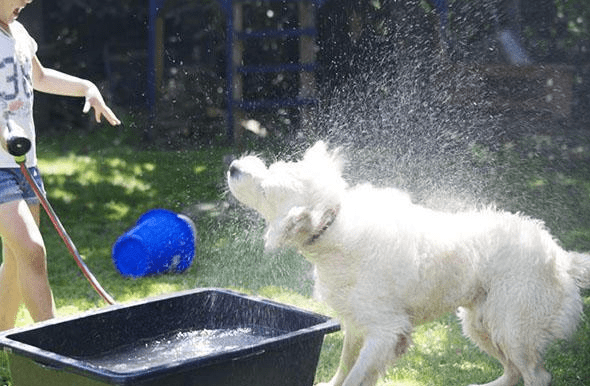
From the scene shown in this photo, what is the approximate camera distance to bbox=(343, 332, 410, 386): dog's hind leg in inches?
137

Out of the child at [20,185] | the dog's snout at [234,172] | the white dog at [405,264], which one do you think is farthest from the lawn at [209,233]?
the dog's snout at [234,172]

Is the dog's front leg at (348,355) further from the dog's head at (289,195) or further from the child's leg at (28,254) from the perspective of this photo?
the child's leg at (28,254)

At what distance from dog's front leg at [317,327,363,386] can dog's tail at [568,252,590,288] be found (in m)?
0.92

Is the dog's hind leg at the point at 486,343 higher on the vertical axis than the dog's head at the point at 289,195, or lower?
lower

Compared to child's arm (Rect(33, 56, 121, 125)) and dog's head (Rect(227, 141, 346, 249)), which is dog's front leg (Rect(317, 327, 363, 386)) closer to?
dog's head (Rect(227, 141, 346, 249))

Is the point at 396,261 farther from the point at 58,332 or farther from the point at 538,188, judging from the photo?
the point at 538,188

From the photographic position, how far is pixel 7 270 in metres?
4.04

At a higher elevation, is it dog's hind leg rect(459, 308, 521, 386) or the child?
the child

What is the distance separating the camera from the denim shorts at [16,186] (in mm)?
3742

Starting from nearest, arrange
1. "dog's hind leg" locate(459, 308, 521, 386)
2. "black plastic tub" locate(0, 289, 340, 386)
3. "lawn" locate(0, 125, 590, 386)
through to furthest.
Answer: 1. "black plastic tub" locate(0, 289, 340, 386)
2. "dog's hind leg" locate(459, 308, 521, 386)
3. "lawn" locate(0, 125, 590, 386)

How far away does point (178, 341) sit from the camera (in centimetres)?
352

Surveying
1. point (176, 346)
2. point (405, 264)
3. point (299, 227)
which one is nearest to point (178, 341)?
point (176, 346)

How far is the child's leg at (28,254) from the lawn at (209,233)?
434 mm

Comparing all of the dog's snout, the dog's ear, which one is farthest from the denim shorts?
the dog's ear
